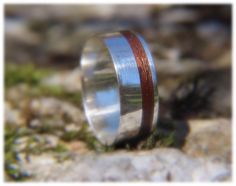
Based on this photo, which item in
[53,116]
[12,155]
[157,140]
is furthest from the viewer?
[53,116]

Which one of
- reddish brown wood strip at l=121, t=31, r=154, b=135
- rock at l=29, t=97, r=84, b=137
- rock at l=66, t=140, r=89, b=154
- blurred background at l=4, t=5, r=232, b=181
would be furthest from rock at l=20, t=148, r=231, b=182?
rock at l=29, t=97, r=84, b=137

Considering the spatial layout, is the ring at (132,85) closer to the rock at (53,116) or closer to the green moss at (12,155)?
the rock at (53,116)

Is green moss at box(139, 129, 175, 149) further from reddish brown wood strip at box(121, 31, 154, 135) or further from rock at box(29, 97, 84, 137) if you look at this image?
rock at box(29, 97, 84, 137)

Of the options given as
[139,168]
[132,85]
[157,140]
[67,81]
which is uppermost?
[132,85]

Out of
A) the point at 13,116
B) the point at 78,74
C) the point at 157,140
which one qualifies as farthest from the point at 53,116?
the point at 157,140

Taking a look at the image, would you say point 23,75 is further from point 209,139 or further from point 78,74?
point 209,139

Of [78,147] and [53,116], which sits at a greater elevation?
[53,116]
